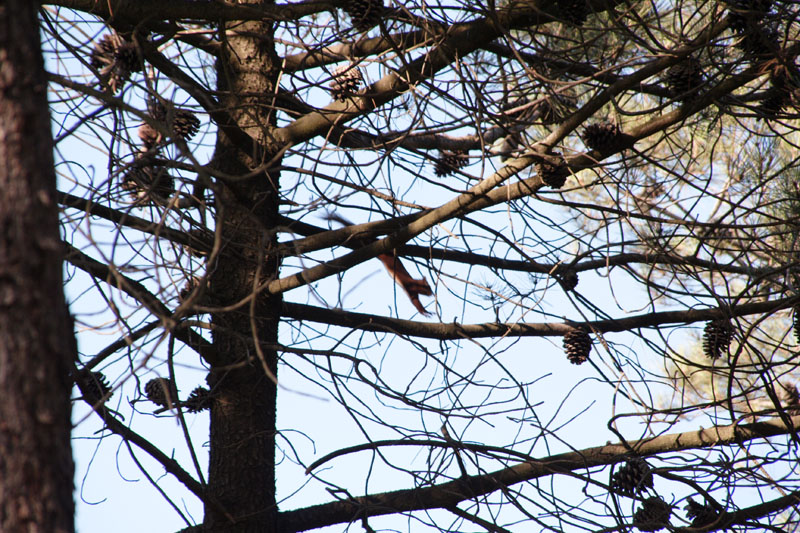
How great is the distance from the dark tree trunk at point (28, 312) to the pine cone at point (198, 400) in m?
1.52

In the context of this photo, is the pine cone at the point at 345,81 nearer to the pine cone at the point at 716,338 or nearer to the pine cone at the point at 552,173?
the pine cone at the point at 552,173

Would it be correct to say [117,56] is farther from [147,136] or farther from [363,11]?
[363,11]

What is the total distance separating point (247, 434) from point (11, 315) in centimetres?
161

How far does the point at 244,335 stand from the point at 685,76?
4.93ft

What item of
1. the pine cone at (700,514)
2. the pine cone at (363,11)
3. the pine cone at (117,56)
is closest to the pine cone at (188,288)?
the pine cone at (117,56)

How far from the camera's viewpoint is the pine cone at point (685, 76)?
2002 mm

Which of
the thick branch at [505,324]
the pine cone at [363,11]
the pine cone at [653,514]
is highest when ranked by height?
the pine cone at [363,11]

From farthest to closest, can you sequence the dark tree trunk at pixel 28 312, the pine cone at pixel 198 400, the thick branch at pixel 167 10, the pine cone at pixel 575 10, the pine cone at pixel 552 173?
the pine cone at pixel 198 400
the pine cone at pixel 575 10
the pine cone at pixel 552 173
the thick branch at pixel 167 10
the dark tree trunk at pixel 28 312

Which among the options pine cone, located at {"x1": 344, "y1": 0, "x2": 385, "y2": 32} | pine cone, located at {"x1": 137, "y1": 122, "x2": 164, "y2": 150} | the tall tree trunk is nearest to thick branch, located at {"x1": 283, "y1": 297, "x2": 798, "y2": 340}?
the tall tree trunk

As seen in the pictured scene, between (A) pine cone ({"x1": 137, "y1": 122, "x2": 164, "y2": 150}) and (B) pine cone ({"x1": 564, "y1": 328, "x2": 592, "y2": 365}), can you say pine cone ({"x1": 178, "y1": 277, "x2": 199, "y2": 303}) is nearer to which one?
(A) pine cone ({"x1": 137, "y1": 122, "x2": 164, "y2": 150})

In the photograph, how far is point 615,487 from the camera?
84.2 inches

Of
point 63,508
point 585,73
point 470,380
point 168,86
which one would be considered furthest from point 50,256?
point 585,73

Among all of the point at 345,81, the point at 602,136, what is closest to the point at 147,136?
the point at 345,81

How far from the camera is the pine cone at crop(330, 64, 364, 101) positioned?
86.2 inches
